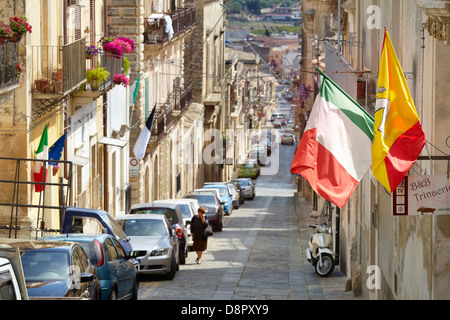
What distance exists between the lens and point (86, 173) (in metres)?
27.9

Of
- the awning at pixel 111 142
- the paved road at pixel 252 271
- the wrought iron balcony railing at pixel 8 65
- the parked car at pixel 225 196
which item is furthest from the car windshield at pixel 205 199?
the wrought iron balcony railing at pixel 8 65

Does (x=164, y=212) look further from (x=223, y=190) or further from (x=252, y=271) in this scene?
(x=223, y=190)

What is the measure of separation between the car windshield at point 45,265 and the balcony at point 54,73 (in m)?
8.51

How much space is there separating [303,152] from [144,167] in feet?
87.2

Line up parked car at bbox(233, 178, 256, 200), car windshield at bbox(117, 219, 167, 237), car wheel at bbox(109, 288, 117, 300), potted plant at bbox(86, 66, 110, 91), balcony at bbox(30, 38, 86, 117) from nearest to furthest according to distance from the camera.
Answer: car wheel at bbox(109, 288, 117, 300), balcony at bbox(30, 38, 86, 117), car windshield at bbox(117, 219, 167, 237), potted plant at bbox(86, 66, 110, 91), parked car at bbox(233, 178, 256, 200)

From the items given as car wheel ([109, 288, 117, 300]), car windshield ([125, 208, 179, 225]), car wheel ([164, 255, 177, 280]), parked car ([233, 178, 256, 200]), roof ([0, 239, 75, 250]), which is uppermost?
roof ([0, 239, 75, 250])

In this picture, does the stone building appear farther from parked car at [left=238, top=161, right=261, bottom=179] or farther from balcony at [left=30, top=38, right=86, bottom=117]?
parked car at [left=238, top=161, right=261, bottom=179]

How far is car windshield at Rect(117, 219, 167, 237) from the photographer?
22.6 m

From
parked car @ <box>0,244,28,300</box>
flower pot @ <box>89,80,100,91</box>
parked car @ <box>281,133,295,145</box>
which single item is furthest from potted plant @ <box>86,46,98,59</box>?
parked car @ <box>281,133,295,145</box>

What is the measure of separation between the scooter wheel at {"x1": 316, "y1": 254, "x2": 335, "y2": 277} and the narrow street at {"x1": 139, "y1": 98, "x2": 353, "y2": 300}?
0.50 feet

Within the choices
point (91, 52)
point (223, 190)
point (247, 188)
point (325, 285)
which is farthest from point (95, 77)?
point (247, 188)

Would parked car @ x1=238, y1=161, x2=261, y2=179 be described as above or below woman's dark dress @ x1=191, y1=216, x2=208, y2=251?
below

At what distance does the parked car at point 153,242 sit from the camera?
21469 millimetres

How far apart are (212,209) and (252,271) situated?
1314 cm
